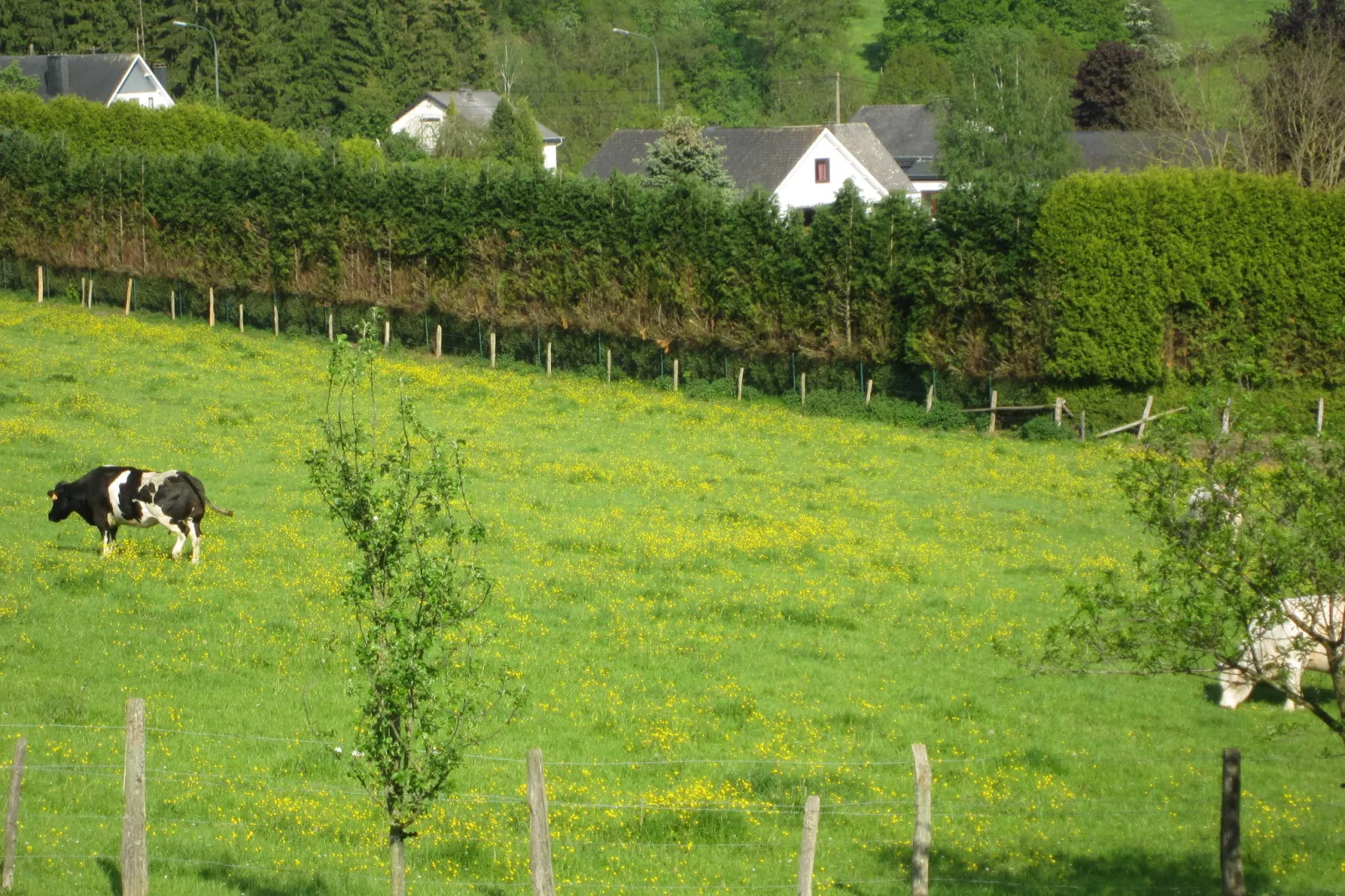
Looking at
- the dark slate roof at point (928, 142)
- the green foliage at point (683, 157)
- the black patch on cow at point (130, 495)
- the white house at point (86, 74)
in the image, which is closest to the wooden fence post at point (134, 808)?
the black patch on cow at point (130, 495)

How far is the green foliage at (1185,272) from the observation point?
3697cm

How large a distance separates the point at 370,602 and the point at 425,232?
4115 centimetres

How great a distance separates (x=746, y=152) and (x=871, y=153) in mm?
10492

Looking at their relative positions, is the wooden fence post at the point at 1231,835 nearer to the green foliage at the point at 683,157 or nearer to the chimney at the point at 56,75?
the green foliage at the point at 683,157

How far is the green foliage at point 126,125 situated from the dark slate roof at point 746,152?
2059 cm

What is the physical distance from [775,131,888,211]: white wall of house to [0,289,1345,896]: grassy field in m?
48.9

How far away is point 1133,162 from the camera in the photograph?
7450 centimetres

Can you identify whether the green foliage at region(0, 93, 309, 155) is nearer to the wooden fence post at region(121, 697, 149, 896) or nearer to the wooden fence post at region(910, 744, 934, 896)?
the wooden fence post at region(121, 697, 149, 896)

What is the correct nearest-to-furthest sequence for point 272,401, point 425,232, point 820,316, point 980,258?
point 272,401 → point 980,258 → point 820,316 → point 425,232

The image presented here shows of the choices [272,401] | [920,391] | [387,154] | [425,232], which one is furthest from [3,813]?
[387,154]

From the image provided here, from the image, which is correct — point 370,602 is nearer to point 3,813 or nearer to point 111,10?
point 3,813

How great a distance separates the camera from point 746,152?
266 ft

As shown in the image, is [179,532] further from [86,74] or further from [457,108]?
[457,108]

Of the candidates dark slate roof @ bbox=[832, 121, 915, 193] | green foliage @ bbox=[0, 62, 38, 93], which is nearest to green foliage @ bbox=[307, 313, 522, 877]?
dark slate roof @ bbox=[832, 121, 915, 193]
